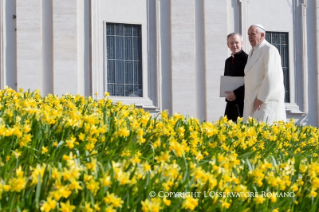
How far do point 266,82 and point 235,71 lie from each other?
4.02 ft

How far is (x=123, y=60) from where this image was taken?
14.4 m

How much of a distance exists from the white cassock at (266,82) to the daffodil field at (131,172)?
3.25m

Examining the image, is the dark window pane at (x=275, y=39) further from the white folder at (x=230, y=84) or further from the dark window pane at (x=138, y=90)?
the white folder at (x=230, y=84)

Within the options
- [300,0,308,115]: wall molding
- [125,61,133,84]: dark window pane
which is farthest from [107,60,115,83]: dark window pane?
[300,0,308,115]: wall molding

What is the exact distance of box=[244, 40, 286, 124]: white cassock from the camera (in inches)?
311

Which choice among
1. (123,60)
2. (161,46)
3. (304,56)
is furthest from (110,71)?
(304,56)

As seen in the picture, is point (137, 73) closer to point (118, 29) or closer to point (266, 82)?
point (118, 29)

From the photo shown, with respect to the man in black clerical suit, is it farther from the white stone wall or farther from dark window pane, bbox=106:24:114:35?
dark window pane, bbox=106:24:114:35

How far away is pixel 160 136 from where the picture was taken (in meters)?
4.25

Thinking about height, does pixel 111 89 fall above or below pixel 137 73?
below

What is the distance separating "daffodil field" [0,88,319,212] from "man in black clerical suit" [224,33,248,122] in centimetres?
392

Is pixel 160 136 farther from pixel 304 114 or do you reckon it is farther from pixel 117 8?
pixel 304 114

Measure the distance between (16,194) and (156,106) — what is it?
1184 cm

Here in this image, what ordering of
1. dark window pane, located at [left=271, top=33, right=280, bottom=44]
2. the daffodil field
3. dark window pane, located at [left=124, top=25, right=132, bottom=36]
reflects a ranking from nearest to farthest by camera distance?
1. the daffodil field
2. dark window pane, located at [left=124, top=25, right=132, bottom=36]
3. dark window pane, located at [left=271, top=33, right=280, bottom=44]
